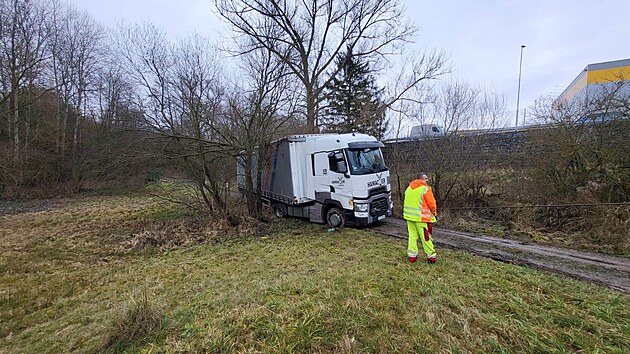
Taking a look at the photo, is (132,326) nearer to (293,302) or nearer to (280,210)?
(293,302)

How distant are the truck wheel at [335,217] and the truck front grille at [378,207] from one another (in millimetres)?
922

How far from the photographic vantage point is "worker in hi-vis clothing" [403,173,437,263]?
5109mm

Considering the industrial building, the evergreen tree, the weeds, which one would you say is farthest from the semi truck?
the evergreen tree

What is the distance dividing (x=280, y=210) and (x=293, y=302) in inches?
299

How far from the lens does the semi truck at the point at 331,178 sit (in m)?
8.42

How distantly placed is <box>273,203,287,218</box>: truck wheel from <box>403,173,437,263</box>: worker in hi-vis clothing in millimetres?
6103

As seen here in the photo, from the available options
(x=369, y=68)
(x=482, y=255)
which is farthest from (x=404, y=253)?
(x=369, y=68)

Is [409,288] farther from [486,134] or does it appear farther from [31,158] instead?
[31,158]

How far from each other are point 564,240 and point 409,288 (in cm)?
566

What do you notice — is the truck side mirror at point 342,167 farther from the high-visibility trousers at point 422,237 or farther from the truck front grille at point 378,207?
the high-visibility trousers at point 422,237

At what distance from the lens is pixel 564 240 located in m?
6.93

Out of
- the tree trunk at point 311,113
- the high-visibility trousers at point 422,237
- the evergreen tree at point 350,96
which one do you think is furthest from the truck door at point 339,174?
the evergreen tree at point 350,96

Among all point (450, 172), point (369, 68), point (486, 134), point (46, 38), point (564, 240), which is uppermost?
point (46, 38)

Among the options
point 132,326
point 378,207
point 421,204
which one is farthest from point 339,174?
point 132,326
